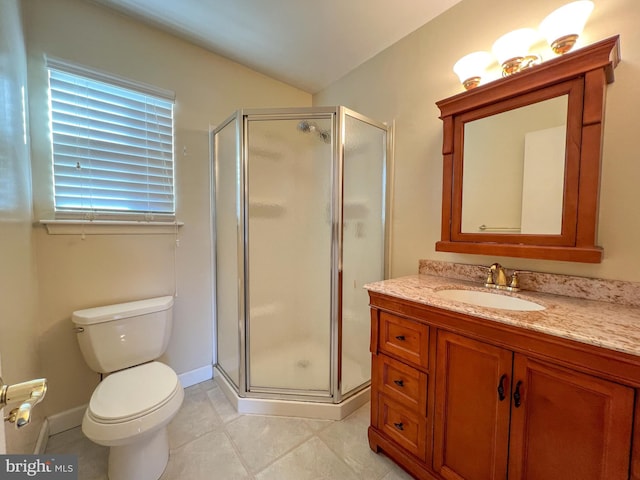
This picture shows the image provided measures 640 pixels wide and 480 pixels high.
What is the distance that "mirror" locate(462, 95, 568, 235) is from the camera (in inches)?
47.4

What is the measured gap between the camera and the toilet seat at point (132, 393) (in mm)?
1121

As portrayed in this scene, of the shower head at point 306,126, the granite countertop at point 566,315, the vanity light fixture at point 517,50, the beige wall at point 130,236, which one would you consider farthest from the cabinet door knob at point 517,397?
the beige wall at point 130,236

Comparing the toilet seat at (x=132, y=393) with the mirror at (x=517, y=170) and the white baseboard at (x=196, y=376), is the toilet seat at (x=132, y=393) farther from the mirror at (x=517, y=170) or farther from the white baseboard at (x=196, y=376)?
the mirror at (x=517, y=170)

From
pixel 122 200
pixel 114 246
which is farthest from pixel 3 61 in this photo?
pixel 114 246

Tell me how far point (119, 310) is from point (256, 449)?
1.08 metres

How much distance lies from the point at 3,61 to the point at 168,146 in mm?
860

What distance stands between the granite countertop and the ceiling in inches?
63.7

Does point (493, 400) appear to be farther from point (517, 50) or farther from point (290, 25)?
point (290, 25)

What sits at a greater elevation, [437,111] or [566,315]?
[437,111]

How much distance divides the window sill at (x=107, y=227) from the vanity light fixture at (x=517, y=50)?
211 centimetres

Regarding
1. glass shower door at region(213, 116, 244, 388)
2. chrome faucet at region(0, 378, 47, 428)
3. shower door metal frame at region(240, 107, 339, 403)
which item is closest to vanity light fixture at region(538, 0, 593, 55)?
shower door metal frame at region(240, 107, 339, 403)

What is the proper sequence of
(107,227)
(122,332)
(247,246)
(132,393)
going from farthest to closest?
(247,246), (107,227), (122,332), (132,393)

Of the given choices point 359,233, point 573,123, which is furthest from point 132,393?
point 573,123

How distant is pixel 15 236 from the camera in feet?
3.61
